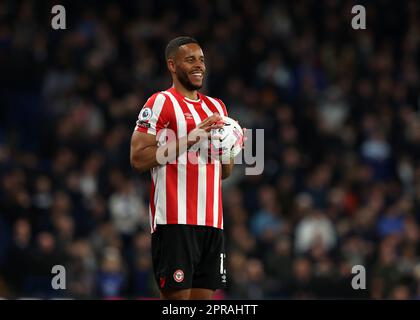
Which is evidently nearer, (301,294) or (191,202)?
(191,202)

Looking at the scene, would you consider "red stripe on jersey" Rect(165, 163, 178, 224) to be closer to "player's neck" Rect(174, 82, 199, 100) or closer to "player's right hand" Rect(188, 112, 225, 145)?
"player's right hand" Rect(188, 112, 225, 145)

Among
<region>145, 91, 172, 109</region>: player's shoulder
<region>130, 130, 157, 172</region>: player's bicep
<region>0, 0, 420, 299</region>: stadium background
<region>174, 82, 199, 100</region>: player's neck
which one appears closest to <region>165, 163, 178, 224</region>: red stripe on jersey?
<region>130, 130, 157, 172</region>: player's bicep

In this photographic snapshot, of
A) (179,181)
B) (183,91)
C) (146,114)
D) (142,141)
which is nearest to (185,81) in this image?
(183,91)

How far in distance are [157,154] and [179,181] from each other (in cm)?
22

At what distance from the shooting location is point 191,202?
564cm

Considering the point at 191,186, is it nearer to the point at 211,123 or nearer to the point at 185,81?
the point at 211,123

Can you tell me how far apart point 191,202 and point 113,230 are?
637 cm

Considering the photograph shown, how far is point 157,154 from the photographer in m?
5.59

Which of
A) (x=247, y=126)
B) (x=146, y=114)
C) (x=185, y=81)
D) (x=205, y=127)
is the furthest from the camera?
(x=247, y=126)

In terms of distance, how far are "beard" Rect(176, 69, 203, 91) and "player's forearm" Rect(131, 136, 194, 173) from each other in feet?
1.33

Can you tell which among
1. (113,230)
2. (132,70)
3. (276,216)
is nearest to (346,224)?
(276,216)

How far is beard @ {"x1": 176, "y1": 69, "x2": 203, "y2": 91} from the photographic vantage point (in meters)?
5.78

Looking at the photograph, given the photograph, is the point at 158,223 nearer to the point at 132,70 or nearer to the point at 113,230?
the point at 113,230

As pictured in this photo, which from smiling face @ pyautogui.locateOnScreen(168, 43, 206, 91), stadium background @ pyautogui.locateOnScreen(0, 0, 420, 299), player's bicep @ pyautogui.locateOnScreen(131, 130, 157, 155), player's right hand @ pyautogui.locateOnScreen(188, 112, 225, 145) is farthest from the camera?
stadium background @ pyautogui.locateOnScreen(0, 0, 420, 299)
